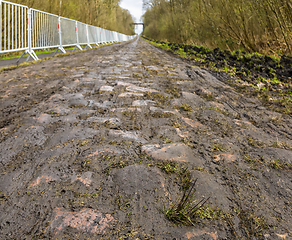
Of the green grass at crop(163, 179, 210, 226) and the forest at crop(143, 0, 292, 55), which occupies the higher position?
the forest at crop(143, 0, 292, 55)

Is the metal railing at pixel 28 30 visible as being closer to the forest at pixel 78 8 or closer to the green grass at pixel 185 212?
the forest at pixel 78 8

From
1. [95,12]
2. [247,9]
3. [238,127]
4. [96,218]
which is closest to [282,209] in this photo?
[96,218]

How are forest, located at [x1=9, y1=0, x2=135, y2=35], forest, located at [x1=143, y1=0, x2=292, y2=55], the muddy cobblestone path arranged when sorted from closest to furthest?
the muddy cobblestone path
forest, located at [x1=143, y1=0, x2=292, y2=55]
forest, located at [x1=9, y1=0, x2=135, y2=35]

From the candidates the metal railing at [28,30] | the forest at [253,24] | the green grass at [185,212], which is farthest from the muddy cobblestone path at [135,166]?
the forest at [253,24]

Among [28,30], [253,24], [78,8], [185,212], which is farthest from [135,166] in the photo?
[78,8]

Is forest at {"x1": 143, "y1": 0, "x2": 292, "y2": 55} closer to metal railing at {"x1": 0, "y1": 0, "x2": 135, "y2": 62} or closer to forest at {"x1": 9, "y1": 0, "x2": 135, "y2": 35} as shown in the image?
metal railing at {"x1": 0, "y1": 0, "x2": 135, "y2": 62}

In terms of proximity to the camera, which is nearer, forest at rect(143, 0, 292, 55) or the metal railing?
the metal railing

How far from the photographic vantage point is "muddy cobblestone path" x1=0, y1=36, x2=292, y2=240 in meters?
1.08

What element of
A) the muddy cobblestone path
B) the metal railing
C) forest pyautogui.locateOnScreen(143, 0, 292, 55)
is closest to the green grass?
the muddy cobblestone path

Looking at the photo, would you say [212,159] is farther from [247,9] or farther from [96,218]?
[247,9]

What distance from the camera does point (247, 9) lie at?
8.23 m

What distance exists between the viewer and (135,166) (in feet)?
5.04

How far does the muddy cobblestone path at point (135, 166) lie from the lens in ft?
3.53

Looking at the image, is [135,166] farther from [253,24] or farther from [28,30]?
[253,24]
